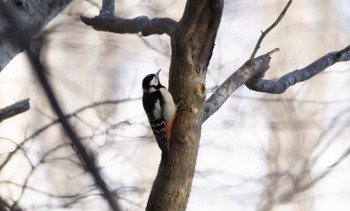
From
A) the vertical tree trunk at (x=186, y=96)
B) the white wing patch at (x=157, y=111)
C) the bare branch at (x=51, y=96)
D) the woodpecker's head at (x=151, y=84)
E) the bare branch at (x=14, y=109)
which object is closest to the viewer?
the bare branch at (x=51, y=96)

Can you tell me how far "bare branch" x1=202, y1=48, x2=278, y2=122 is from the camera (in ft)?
4.01

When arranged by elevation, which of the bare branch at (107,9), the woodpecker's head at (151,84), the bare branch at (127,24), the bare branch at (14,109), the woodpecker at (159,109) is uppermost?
the bare branch at (107,9)

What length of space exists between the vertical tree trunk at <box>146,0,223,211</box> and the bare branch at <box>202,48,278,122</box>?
0.14 meters

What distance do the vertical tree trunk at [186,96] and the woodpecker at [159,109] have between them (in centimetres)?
2

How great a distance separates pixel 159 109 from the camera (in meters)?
1.22

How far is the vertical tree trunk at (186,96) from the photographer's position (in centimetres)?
102

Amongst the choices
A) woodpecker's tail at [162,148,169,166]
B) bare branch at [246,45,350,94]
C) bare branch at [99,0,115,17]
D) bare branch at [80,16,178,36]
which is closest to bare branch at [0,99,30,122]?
woodpecker's tail at [162,148,169,166]

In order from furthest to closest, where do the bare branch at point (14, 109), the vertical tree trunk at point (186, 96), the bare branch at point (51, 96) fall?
the vertical tree trunk at point (186, 96)
the bare branch at point (14, 109)
the bare branch at point (51, 96)

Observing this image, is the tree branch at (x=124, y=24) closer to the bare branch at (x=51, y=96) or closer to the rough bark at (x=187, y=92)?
the rough bark at (x=187, y=92)

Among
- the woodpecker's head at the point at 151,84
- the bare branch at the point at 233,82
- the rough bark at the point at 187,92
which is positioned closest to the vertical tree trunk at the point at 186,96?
the rough bark at the point at 187,92

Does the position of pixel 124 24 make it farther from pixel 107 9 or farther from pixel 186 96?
pixel 186 96

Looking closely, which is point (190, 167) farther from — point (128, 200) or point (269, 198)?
point (269, 198)

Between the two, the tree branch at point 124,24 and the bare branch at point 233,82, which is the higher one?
the tree branch at point 124,24

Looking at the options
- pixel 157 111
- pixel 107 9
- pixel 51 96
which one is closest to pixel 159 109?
pixel 157 111
